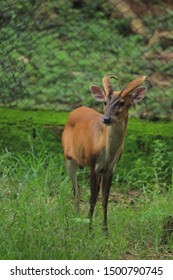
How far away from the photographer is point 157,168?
346 inches

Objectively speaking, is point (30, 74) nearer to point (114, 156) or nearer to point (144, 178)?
point (144, 178)

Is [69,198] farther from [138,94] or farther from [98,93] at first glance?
[138,94]

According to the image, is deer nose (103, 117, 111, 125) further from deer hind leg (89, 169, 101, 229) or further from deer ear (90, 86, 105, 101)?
deer hind leg (89, 169, 101, 229)

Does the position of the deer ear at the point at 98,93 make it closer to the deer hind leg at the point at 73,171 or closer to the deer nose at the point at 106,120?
the deer nose at the point at 106,120

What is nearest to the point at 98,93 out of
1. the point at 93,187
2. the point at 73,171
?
→ the point at 93,187

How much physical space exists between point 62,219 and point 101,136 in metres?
0.75

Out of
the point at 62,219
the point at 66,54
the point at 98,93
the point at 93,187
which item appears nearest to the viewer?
the point at 62,219

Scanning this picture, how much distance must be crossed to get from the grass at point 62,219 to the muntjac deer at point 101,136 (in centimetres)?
19

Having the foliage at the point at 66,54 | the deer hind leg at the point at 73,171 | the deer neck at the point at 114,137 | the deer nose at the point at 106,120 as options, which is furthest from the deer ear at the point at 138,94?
the foliage at the point at 66,54

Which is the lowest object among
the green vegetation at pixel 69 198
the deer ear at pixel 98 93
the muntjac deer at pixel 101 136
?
the green vegetation at pixel 69 198

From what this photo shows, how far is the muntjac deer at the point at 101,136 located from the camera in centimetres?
719

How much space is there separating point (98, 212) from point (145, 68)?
3133mm

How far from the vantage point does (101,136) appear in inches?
295

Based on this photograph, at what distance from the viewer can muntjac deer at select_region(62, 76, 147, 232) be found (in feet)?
23.6
